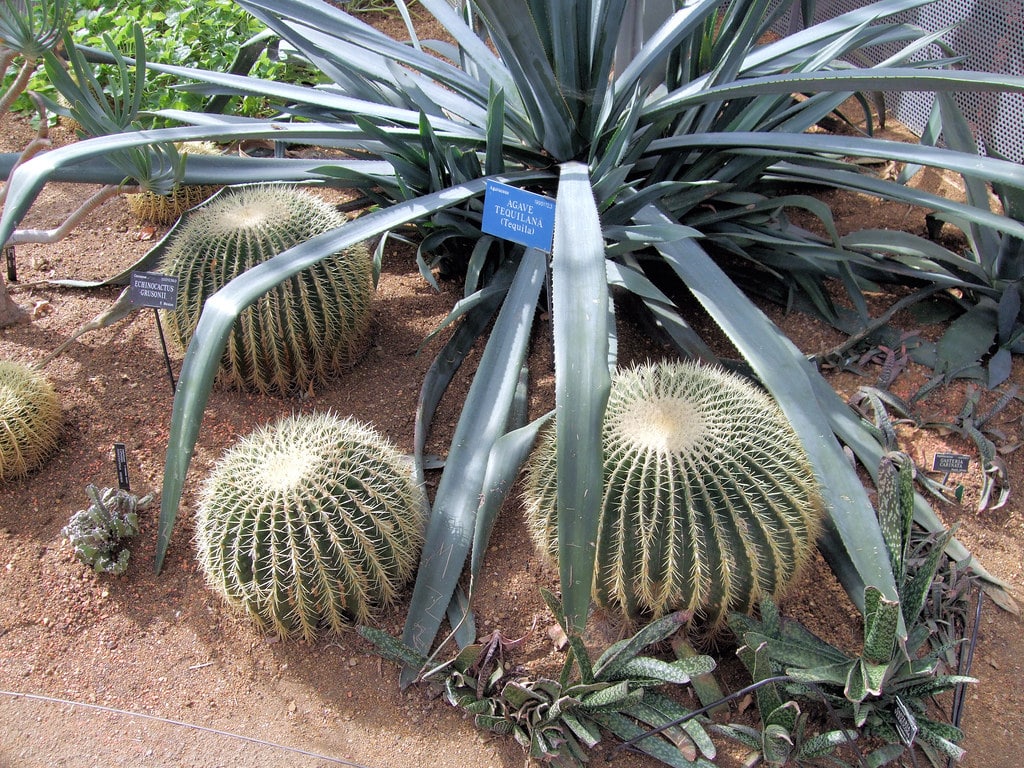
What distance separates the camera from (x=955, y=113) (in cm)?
301

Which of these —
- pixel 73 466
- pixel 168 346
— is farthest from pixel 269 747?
pixel 168 346

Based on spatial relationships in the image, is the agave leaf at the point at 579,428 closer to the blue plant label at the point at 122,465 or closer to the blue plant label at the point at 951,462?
the blue plant label at the point at 951,462

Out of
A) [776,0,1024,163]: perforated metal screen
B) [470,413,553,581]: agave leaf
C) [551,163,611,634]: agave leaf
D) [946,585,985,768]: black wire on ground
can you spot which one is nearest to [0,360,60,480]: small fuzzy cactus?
[470,413,553,581]: agave leaf

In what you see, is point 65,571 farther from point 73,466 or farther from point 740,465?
point 740,465

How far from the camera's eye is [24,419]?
2531 mm

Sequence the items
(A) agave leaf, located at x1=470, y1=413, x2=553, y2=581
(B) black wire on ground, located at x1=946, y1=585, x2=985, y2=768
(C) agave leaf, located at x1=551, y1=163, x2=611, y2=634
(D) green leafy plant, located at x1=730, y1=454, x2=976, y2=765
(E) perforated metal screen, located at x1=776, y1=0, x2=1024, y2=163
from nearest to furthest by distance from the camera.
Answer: (C) agave leaf, located at x1=551, y1=163, x2=611, y2=634, (D) green leafy plant, located at x1=730, y1=454, x2=976, y2=765, (B) black wire on ground, located at x1=946, y1=585, x2=985, y2=768, (A) agave leaf, located at x1=470, y1=413, x2=553, y2=581, (E) perforated metal screen, located at x1=776, y1=0, x2=1024, y2=163

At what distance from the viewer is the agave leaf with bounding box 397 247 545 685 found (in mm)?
2135

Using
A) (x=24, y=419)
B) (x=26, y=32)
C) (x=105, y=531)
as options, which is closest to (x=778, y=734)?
(x=105, y=531)

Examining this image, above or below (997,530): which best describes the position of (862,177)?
above

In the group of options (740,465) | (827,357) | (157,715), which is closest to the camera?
(740,465)

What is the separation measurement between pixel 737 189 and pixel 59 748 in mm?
2674

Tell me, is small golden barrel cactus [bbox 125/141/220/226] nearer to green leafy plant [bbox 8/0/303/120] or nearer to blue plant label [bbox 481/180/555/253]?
green leafy plant [bbox 8/0/303/120]

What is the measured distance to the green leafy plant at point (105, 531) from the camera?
90.9 inches

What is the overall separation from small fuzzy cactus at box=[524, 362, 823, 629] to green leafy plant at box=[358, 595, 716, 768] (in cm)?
12
